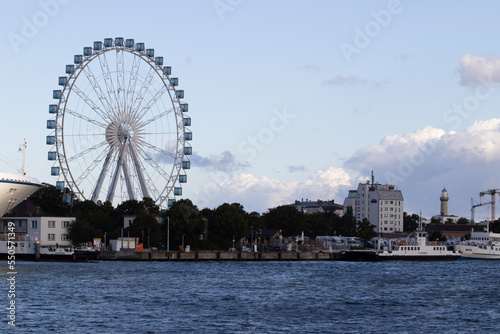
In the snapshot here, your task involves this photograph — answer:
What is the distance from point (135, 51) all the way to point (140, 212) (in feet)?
88.2

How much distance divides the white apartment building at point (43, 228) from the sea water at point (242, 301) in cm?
2543

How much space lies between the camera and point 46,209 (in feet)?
500

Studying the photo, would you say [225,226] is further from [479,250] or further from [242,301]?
[242,301]

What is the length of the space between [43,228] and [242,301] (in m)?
64.6

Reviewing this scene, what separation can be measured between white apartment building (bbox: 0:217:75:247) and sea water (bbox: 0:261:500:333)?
25.4 meters

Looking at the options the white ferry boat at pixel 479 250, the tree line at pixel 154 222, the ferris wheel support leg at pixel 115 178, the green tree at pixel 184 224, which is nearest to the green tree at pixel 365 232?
the white ferry boat at pixel 479 250

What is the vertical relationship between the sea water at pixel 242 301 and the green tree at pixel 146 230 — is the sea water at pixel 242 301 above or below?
below

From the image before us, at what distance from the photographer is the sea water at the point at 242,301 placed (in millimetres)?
47938

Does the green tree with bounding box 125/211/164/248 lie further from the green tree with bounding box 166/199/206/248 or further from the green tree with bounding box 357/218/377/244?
the green tree with bounding box 357/218/377/244

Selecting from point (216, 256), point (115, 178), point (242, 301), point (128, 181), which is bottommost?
point (242, 301)

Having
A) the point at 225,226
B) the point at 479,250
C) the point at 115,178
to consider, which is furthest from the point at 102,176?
the point at 479,250

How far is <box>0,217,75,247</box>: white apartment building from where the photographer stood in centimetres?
11706

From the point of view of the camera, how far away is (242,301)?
60531 mm

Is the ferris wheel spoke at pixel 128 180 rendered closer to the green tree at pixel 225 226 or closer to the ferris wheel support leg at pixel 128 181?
the ferris wheel support leg at pixel 128 181
